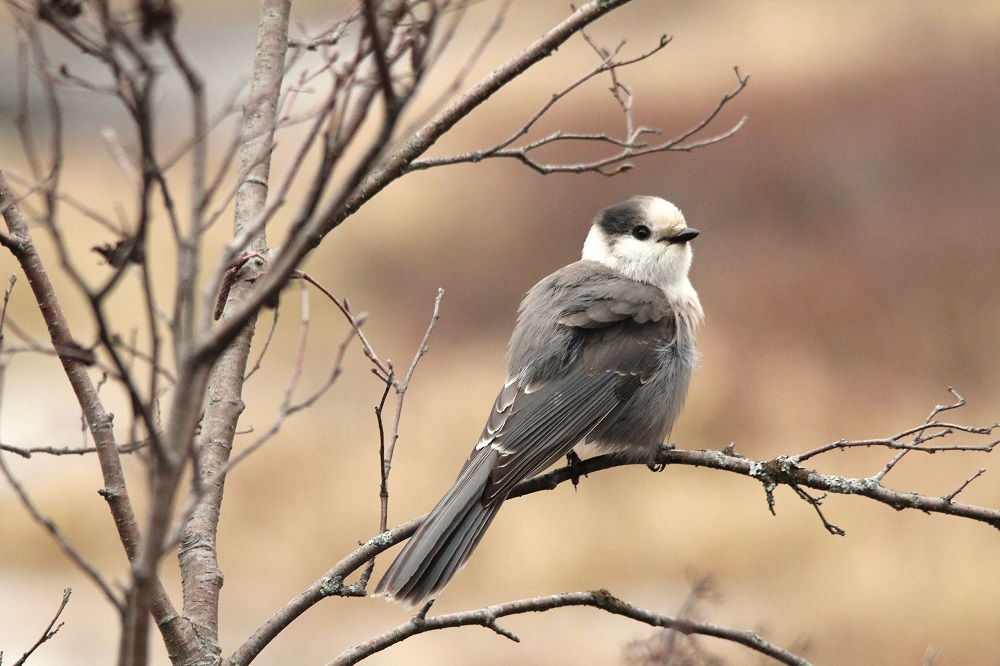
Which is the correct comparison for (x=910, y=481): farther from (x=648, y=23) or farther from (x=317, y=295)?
(x=648, y=23)

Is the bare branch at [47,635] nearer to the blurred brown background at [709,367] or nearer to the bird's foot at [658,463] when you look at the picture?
the bird's foot at [658,463]

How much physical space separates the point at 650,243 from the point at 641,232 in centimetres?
7

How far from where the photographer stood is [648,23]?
15031mm

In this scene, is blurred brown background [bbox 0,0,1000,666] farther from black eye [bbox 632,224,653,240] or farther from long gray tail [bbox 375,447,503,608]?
long gray tail [bbox 375,447,503,608]

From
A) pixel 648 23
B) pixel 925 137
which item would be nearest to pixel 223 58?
pixel 648 23

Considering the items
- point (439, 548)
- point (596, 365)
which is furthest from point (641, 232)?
point (439, 548)

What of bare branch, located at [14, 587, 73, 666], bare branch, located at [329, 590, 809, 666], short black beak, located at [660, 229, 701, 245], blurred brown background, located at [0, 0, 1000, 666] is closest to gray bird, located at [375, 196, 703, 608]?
short black beak, located at [660, 229, 701, 245]

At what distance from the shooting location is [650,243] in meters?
4.40

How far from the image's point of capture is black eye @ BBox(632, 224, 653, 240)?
4418 mm

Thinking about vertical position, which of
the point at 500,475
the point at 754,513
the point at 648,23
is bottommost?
the point at 500,475

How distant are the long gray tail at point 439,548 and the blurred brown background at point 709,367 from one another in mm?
3799

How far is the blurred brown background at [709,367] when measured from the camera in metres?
8.27

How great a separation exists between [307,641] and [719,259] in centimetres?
624

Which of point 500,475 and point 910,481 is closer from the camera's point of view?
point 500,475
